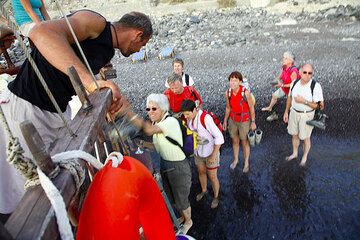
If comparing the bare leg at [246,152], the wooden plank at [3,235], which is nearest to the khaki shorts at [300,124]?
the bare leg at [246,152]

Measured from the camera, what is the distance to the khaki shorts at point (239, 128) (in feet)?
18.9

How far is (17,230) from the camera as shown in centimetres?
85

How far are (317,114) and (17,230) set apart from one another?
5.71 m

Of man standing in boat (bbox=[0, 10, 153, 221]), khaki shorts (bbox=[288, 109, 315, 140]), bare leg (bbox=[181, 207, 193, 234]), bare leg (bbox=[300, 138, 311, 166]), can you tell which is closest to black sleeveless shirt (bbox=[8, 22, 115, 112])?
man standing in boat (bbox=[0, 10, 153, 221])

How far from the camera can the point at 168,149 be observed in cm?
434

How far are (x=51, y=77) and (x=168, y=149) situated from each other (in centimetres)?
239

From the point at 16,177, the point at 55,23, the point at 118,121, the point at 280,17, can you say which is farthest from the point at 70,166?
the point at 280,17

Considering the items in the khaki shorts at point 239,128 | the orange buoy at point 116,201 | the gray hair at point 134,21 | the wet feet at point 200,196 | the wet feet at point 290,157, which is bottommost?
the wet feet at point 290,157

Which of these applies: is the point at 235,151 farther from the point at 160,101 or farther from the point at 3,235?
the point at 3,235

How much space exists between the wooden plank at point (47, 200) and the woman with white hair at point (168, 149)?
237 centimetres

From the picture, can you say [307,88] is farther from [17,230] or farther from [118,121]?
[17,230]

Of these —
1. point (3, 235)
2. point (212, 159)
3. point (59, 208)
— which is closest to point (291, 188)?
point (212, 159)

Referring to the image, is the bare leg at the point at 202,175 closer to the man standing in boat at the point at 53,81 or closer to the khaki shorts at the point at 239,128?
the khaki shorts at the point at 239,128

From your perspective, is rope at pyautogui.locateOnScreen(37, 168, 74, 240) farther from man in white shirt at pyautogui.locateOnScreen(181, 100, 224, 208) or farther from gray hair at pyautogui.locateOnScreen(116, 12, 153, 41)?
man in white shirt at pyautogui.locateOnScreen(181, 100, 224, 208)
